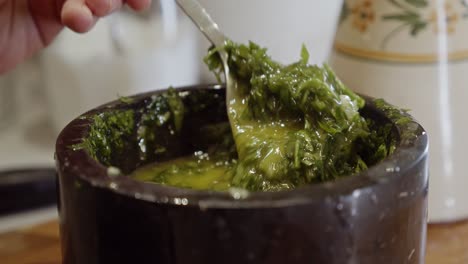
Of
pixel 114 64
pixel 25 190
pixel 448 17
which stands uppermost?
pixel 448 17

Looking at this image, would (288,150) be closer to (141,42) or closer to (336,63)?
(336,63)

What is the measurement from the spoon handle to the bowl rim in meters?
0.19

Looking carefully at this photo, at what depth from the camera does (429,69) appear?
2.43ft

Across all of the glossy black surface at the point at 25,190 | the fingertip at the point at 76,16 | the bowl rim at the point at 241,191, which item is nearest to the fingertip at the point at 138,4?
the fingertip at the point at 76,16

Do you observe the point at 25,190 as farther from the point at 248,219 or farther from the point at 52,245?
the point at 248,219

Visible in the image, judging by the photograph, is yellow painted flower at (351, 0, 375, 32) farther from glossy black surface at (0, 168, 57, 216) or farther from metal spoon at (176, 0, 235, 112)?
glossy black surface at (0, 168, 57, 216)

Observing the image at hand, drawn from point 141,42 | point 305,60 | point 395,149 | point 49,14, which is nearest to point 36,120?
point 141,42

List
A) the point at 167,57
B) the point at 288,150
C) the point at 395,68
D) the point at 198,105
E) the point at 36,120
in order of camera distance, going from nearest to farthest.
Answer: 1. the point at 288,150
2. the point at 198,105
3. the point at 395,68
4. the point at 167,57
5. the point at 36,120

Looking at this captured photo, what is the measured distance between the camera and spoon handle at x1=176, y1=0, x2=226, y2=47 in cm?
61

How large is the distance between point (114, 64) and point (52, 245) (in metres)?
0.46

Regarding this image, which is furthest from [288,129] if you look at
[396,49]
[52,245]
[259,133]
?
[52,245]

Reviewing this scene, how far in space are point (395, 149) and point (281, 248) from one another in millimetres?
119

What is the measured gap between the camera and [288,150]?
526 mm

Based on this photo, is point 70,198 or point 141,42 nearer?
point 70,198
